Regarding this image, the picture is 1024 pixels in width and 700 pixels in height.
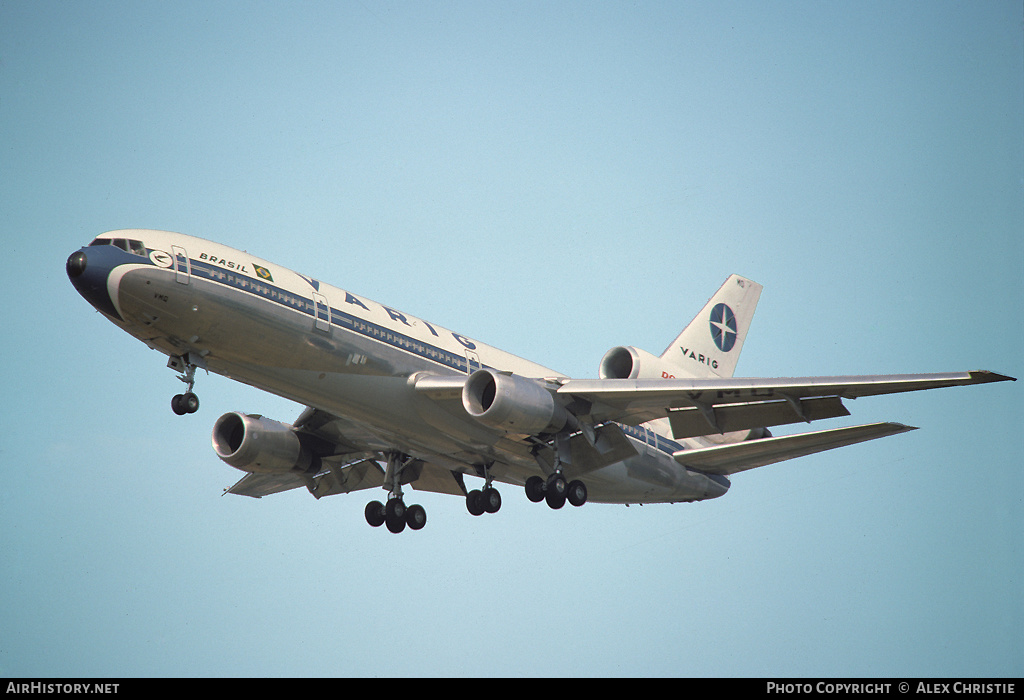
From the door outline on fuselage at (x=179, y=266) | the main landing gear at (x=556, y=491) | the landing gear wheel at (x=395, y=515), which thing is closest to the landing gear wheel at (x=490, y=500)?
the main landing gear at (x=556, y=491)

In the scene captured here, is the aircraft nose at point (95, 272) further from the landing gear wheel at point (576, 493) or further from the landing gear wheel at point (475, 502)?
the landing gear wheel at point (576, 493)

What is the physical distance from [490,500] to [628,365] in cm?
574

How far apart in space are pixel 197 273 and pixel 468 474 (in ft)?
37.5

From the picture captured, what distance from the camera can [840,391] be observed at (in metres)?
25.1

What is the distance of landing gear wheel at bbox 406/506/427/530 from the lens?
32.3m

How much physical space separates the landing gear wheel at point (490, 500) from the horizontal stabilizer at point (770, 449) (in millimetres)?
5468

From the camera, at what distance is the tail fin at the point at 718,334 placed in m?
34.1

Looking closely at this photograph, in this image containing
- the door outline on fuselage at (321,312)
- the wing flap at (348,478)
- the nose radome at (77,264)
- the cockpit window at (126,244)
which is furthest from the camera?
the wing flap at (348,478)

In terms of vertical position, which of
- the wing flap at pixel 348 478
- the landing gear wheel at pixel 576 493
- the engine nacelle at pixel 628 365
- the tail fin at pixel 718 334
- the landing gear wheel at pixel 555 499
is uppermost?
the tail fin at pixel 718 334
